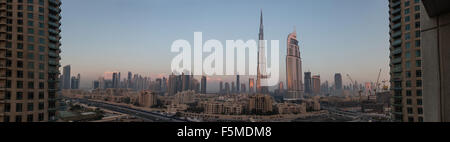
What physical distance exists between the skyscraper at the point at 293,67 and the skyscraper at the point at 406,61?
131ft

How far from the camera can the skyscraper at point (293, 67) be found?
5234 cm

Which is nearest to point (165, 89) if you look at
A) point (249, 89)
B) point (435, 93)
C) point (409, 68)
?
point (249, 89)

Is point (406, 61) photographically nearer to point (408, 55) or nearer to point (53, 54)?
point (408, 55)

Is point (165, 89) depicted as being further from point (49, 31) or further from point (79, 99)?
point (49, 31)

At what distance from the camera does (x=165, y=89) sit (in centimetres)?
4444

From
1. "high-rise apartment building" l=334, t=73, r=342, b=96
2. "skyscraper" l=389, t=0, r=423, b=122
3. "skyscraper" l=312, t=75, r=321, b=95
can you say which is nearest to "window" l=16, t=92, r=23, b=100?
"skyscraper" l=389, t=0, r=423, b=122

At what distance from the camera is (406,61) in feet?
32.9

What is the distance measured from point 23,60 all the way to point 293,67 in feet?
178

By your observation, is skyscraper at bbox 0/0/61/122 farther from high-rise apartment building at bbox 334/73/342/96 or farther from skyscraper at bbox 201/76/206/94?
high-rise apartment building at bbox 334/73/342/96

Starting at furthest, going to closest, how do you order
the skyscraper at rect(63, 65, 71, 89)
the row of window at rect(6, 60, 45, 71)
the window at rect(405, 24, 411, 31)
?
1. the skyscraper at rect(63, 65, 71, 89)
2. the window at rect(405, 24, 411, 31)
3. the row of window at rect(6, 60, 45, 71)

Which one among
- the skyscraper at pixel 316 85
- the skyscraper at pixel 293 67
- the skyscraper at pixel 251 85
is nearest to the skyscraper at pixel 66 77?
the skyscraper at pixel 251 85

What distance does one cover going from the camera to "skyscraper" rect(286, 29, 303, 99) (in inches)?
2061

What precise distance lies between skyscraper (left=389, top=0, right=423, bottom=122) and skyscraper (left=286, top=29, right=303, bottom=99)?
131 ft
